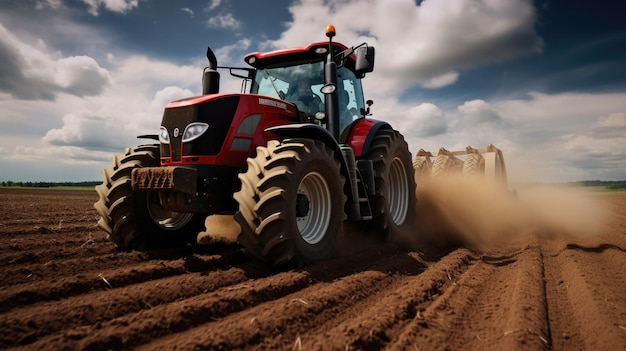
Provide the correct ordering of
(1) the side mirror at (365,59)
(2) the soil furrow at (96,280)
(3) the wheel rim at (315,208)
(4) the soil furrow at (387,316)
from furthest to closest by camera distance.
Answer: (1) the side mirror at (365,59) < (3) the wheel rim at (315,208) < (2) the soil furrow at (96,280) < (4) the soil furrow at (387,316)

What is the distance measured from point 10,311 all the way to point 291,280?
190cm

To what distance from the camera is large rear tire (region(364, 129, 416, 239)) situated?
210 inches

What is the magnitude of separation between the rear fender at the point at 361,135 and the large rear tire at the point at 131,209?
2589 millimetres

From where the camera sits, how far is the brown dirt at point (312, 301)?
221 cm

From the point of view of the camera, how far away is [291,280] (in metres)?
3.18

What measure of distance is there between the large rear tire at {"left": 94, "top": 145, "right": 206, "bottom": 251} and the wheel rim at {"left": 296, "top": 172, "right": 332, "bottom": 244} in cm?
172

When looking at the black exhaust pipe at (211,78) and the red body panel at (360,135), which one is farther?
the red body panel at (360,135)

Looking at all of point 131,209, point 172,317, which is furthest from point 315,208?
point 172,317

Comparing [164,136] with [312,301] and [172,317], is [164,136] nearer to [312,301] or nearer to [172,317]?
[172,317]

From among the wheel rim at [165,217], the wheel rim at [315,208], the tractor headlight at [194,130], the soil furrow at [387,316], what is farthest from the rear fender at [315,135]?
the wheel rim at [165,217]

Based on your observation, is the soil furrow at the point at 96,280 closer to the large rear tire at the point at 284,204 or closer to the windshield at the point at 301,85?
the large rear tire at the point at 284,204

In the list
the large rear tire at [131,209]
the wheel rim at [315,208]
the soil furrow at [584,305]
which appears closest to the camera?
the soil furrow at [584,305]

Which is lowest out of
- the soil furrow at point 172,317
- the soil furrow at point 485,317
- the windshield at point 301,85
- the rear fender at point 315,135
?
the soil furrow at point 485,317

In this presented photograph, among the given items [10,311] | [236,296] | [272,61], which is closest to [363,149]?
[272,61]
